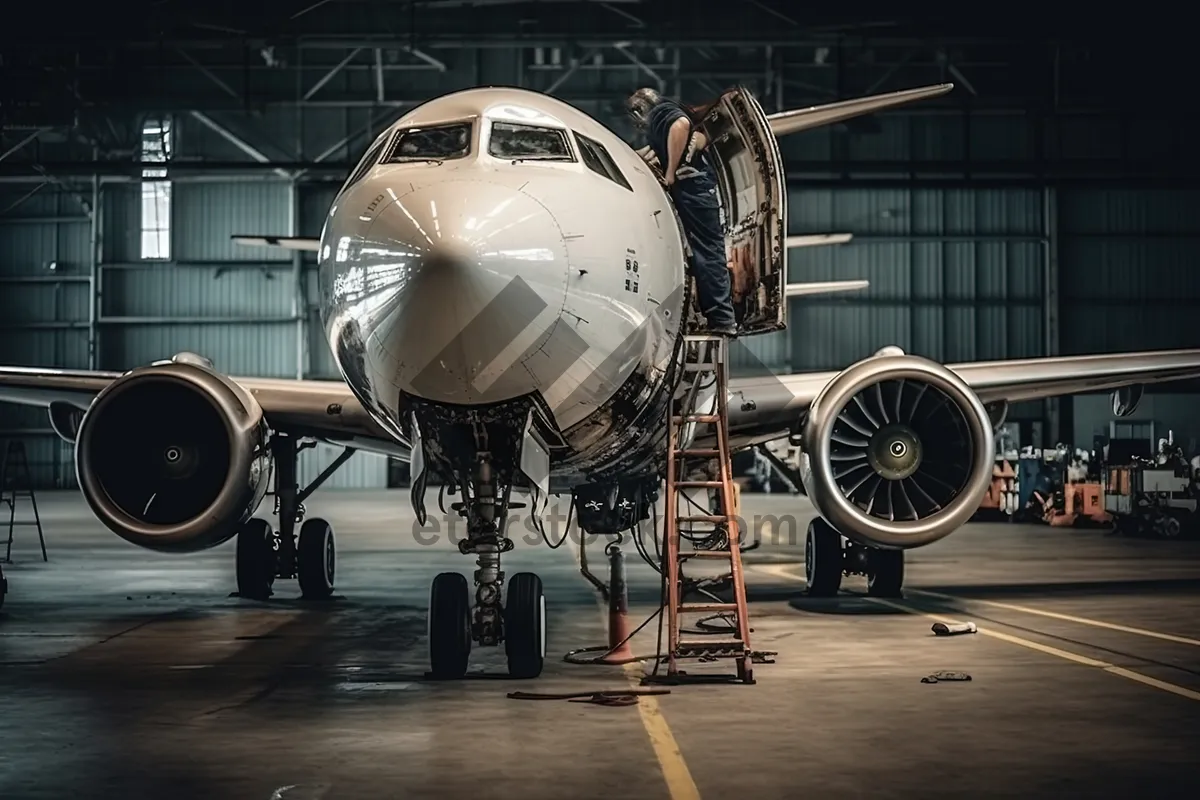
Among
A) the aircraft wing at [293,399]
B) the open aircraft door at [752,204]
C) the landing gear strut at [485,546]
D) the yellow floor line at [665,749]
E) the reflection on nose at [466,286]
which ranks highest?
the open aircraft door at [752,204]

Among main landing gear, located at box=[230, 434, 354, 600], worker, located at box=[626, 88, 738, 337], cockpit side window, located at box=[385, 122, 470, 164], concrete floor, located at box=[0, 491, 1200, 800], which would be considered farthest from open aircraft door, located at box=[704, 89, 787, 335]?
main landing gear, located at box=[230, 434, 354, 600]

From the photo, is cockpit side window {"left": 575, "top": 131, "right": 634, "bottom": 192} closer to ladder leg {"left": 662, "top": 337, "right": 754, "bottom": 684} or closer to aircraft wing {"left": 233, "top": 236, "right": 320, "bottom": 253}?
ladder leg {"left": 662, "top": 337, "right": 754, "bottom": 684}

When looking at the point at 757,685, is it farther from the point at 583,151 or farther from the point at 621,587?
the point at 583,151

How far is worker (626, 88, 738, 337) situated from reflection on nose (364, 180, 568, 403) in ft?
7.76

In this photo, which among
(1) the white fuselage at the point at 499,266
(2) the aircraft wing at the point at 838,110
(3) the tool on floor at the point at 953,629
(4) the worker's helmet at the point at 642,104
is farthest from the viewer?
(3) the tool on floor at the point at 953,629

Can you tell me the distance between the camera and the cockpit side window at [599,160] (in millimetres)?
9914

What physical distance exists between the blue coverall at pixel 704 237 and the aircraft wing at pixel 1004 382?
9.23ft

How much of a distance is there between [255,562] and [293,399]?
326cm

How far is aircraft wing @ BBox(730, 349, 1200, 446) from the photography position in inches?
553

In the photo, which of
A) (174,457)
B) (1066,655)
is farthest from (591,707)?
(174,457)

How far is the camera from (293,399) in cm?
1410

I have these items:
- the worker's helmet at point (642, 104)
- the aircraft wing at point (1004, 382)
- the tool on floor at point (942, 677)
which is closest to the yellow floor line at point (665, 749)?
the tool on floor at point (942, 677)

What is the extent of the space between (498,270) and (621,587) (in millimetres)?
4304

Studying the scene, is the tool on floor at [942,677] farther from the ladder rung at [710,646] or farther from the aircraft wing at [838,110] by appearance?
the aircraft wing at [838,110]
